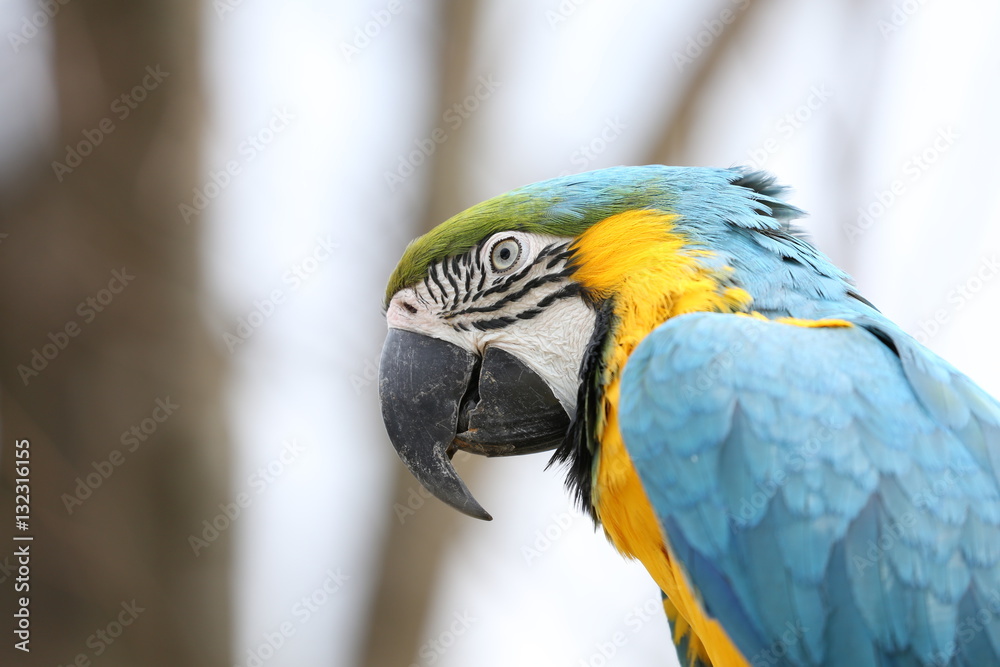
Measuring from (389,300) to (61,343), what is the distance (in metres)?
2.13

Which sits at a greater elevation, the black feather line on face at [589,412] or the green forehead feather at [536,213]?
the green forehead feather at [536,213]

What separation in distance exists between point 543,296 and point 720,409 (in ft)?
1.98

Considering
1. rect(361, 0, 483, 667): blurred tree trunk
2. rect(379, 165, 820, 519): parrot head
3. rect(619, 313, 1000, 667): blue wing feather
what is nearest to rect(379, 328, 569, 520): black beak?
rect(379, 165, 820, 519): parrot head

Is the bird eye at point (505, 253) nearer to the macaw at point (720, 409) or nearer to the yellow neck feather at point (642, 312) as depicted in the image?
the macaw at point (720, 409)

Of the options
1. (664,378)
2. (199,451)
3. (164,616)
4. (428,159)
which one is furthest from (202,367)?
(664,378)

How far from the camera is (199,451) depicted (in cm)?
394

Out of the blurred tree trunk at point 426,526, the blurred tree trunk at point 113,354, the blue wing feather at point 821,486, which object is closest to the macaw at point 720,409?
the blue wing feather at point 821,486

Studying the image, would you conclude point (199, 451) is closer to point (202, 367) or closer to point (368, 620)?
point (202, 367)

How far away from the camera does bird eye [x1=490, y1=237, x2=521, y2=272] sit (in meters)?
2.12

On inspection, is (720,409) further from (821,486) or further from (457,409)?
(457,409)

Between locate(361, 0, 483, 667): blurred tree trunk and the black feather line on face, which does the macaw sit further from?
locate(361, 0, 483, 667): blurred tree trunk

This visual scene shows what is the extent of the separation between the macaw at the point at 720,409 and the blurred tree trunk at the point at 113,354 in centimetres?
212

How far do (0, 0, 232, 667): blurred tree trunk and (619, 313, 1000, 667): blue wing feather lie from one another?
2848mm

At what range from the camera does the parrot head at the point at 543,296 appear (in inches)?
77.2
